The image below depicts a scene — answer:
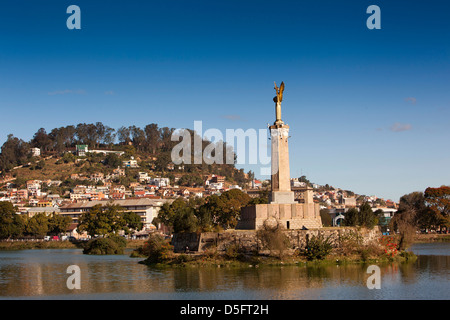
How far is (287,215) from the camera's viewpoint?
4322cm

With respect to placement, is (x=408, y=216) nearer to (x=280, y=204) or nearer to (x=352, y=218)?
(x=352, y=218)

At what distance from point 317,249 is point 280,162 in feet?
26.8

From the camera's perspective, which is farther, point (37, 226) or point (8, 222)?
point (37, 226)

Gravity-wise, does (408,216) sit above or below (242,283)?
above

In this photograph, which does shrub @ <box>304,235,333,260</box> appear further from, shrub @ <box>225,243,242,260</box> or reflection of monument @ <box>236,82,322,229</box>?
shrub @ <box>225,243,242,260</box>

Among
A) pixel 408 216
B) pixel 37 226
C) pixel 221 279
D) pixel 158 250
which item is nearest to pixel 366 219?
pixel 408 216

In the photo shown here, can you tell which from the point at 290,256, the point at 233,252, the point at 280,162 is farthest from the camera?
the point at 280,162

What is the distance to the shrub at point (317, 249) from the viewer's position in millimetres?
39531

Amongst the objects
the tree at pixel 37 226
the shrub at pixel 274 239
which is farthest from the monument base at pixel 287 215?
the tree at pixel 37 226

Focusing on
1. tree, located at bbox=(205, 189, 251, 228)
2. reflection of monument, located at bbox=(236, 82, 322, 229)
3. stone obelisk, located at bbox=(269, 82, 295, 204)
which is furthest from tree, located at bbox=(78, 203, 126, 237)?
stone obelisk, located at bbox=(269, 82, 295, 204)

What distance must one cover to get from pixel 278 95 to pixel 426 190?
65518mm

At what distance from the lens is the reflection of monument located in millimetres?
42938

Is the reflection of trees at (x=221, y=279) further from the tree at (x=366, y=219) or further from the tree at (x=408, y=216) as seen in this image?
the tree at (x=366, y=219)

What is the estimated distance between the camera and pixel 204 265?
1558 inches
